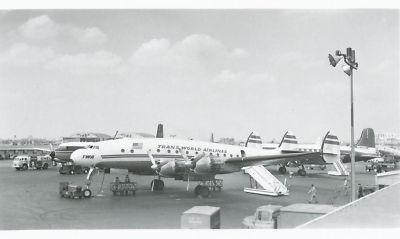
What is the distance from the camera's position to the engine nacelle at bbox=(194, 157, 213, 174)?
73.0 feet

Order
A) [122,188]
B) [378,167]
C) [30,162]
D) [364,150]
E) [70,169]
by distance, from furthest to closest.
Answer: [378,167] → [364,150] → [30,162] → [70,169] → [122,188]

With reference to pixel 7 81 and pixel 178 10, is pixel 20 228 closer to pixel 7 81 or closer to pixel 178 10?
pixel 7 81

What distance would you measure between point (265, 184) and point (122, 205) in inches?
379

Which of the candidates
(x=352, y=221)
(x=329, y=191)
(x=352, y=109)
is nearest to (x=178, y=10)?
(x=352, y=109)

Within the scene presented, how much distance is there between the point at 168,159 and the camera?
24234mm

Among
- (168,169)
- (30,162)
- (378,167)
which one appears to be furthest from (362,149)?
(30,162)

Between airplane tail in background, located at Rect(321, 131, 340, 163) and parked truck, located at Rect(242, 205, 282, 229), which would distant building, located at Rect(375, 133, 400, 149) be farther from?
parked truck, located at Rect(242, 205, 282, 229)

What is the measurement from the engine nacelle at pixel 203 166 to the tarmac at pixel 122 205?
1.70 metres

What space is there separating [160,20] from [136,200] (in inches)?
396

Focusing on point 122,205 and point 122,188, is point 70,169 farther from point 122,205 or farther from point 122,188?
point 122,205

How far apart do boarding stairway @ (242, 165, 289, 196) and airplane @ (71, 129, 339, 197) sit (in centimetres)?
100

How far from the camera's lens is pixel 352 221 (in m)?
12.7

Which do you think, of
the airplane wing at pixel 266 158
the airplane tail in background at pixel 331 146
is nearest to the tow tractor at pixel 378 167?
the airplane tail in background at pixel 331 146

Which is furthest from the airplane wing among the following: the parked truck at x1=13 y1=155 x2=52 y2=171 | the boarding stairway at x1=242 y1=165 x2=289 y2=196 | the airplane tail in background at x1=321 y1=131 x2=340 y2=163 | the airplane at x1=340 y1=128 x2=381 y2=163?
the parked truck at x1=13 y1=155 x2=52 y2=171
